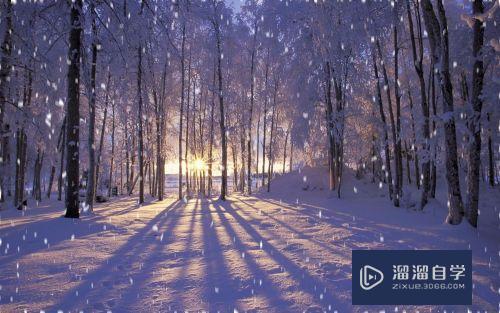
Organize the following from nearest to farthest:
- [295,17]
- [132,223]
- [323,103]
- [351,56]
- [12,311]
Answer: [12,311] < [132,223] < [351,56] < [295,17] < [323,103]

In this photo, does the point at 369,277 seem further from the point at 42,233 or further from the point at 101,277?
the point at 42,233

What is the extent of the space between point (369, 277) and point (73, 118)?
8584mm

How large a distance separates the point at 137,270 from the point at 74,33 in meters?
7.61

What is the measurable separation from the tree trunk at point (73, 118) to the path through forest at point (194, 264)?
27.2 inches

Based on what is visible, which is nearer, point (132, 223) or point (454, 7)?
point (132, 223)

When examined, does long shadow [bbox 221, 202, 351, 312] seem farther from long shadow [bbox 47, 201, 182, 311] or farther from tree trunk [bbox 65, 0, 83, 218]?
tree trunk [bbox 65, 0, 83, 218]

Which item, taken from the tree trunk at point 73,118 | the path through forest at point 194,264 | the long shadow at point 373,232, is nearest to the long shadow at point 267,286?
the path through forest at point 194,264

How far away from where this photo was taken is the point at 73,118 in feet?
28.6

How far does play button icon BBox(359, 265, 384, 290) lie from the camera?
357cm

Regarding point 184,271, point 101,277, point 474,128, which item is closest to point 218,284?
point 184,271

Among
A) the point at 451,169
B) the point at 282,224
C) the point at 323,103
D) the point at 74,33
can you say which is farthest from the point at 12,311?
the point at 323,103

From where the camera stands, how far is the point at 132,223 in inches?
336

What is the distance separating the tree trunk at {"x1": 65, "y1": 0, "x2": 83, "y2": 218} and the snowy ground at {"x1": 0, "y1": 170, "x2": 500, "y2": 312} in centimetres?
78

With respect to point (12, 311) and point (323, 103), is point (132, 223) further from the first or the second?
point (323, 103)
